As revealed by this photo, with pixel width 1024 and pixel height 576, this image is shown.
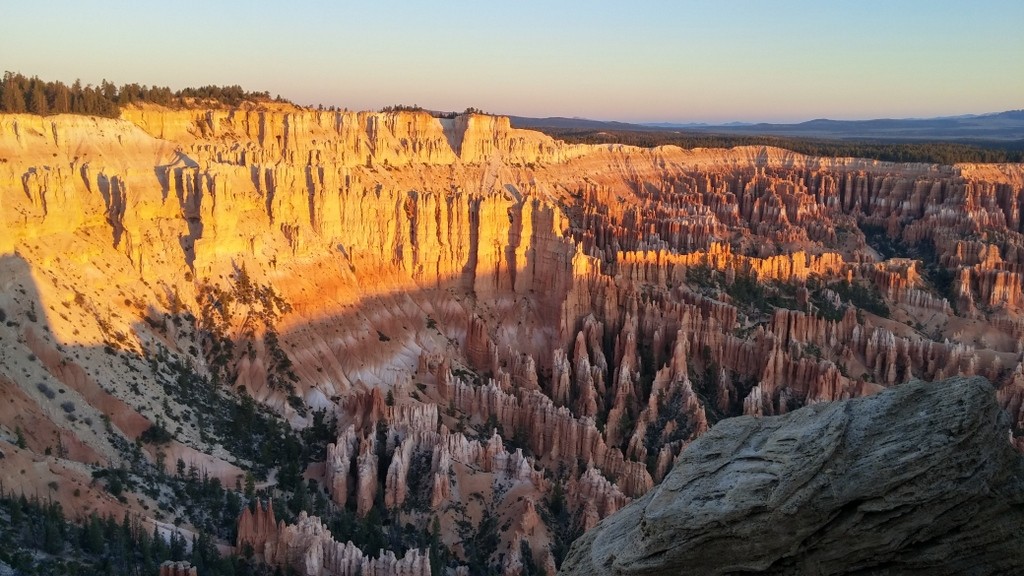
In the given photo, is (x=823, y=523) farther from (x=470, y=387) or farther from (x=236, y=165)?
(x=236, y=165)

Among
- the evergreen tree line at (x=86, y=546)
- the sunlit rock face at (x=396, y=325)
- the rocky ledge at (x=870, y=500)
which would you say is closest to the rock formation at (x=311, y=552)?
the sunlit rock face at (x=396, y=325)

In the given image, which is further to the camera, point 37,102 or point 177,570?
point 37,102


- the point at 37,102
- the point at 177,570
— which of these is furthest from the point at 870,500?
the point at 37,102

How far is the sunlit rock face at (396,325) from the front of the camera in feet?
92.3

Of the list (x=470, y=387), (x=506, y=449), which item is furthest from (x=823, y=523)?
(x=470, y=387)

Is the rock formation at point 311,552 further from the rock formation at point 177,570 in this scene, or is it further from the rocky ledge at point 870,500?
the rocky ledge at point 870,500

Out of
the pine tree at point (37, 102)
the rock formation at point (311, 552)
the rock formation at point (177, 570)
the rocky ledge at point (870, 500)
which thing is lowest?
the rock formation at point (311, 552)

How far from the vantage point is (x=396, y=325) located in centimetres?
4206

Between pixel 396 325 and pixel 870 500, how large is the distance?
3550cm

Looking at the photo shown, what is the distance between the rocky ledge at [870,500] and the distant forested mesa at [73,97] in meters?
38.5

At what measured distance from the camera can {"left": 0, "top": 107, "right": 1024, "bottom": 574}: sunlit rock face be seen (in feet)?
92.3

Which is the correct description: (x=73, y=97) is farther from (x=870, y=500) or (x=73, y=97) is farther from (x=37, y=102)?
(x=870, y=500)

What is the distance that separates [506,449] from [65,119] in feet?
83.2

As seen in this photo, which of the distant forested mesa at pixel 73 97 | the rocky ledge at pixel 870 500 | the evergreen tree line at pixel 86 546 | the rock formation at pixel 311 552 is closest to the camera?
the rocky ledge at pixel 870 500
